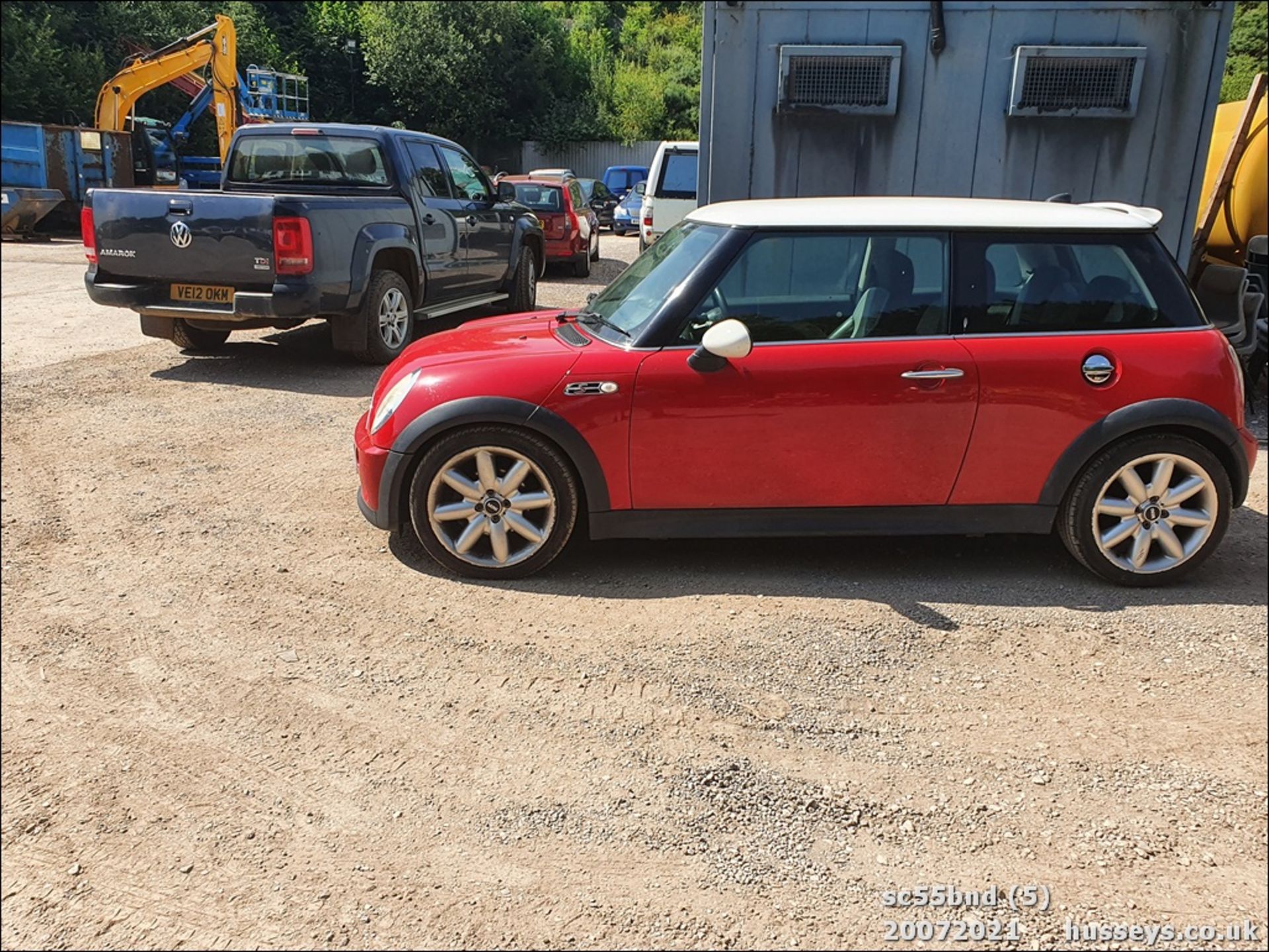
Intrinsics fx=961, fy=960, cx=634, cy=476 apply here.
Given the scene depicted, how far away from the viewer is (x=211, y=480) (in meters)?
5.20

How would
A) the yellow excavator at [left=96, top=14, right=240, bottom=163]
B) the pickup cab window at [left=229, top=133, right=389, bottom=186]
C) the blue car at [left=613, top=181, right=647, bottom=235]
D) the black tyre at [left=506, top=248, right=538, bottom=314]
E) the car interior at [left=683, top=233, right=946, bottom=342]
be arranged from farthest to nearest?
the blue car at [left=613, top=181, right=647, bottom=235]
the black tyre at [left=506, top=248, right=538, bottom=314]
the pickup cab window at [left=229, top=133, right=389, bottom=186]
the car interior at [left=683, top=233, right=946, bottom=342]
the yellow excavator at [left=96, top=14, right=240, bottom=163]

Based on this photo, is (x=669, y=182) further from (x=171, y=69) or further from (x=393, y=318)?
(x=171, y=69)

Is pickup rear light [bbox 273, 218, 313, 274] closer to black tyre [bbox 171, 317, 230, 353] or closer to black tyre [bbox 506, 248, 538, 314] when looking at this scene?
black tyre [bbox 171, 317, 230, 353]

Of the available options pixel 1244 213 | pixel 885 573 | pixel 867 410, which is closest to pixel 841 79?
pixel 1244 213

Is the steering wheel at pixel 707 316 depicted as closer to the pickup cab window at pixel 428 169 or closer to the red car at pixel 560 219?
the pickup cab window at pixel 428 169

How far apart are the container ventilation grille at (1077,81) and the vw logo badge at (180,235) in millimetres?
6103

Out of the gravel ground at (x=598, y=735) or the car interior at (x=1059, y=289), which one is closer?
the gravel ground at (x=598, y=735)

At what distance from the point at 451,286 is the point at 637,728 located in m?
7.24

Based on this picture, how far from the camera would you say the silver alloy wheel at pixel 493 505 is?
392 centimetres

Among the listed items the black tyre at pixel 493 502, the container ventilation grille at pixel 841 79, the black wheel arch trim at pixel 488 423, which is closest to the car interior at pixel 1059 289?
the black wheel arch trim at pixel 488 423

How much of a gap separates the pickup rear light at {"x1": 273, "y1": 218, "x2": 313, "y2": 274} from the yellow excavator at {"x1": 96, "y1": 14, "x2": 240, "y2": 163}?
2.09 metres

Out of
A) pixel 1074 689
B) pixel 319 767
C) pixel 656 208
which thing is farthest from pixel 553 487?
pixel 656 208

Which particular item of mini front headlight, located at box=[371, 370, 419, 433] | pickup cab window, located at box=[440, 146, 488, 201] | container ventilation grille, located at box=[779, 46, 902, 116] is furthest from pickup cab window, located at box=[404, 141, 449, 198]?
mini front headlight, located at box=[371, 370, 419, 433]

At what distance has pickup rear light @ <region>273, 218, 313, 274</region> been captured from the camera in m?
7.14
